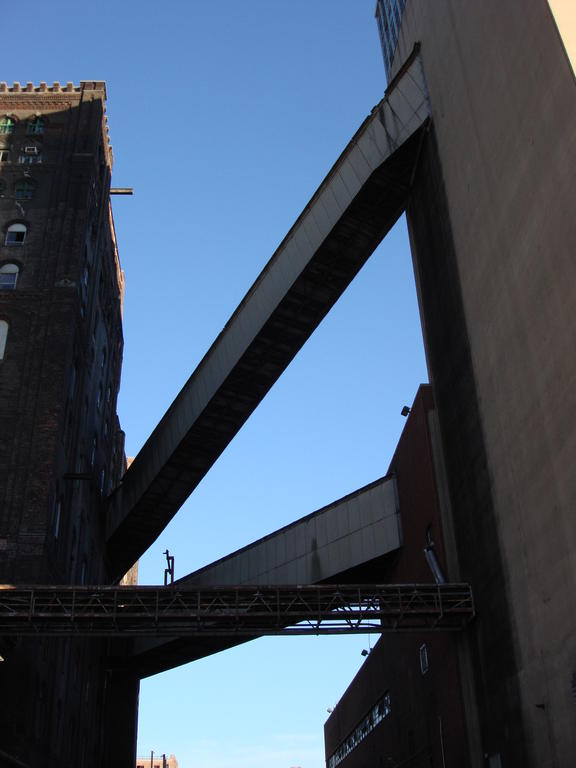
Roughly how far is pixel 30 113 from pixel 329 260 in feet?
69.7

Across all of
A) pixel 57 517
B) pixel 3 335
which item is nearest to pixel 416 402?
pixel 57 517

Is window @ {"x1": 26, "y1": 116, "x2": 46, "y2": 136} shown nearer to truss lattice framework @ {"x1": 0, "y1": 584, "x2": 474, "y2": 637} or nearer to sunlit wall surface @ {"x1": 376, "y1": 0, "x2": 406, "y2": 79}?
sunlit wall surface @ {"x1": 376, "y1": 0, "x2": 406, "y2": 79}

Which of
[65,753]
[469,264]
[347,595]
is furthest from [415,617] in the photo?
[65,753]

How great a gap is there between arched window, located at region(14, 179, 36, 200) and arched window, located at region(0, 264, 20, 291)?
462 cm

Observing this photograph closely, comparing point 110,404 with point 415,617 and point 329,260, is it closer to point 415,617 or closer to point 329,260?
point 329,260

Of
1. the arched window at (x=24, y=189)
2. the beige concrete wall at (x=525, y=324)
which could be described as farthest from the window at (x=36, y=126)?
the beige concrete wall at (x=525, y=324)

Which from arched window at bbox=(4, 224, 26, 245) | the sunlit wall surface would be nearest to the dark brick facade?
the sunlit wall surface

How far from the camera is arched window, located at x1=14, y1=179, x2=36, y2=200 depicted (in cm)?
4147

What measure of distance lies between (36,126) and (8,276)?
35.2 ft

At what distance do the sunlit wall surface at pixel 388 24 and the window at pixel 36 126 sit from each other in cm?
1862

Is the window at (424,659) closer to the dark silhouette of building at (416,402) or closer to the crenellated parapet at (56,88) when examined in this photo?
the dark silhouette of building at (416,402)

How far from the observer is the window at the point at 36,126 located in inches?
1747

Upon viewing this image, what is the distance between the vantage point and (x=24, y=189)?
41.8 meters

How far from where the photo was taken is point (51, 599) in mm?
25922
